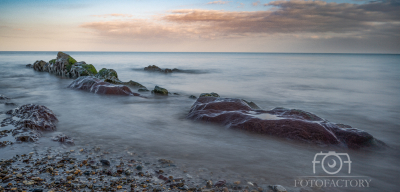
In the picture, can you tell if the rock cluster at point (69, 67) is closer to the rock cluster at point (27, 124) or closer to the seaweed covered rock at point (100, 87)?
the seaweed covered rock at point (100, 87)

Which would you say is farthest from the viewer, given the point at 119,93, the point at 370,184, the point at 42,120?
the point at 119,93

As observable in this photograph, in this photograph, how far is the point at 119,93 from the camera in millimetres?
9438

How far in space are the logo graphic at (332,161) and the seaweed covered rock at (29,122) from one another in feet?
15.8

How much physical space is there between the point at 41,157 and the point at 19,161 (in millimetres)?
262

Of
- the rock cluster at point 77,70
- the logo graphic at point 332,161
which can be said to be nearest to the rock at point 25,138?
the logo graphic at point 332,161

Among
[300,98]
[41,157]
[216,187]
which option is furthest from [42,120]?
[300,98]

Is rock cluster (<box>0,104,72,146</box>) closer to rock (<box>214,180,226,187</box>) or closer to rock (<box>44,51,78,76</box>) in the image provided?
rock (<box>214,180,226,187</box>)

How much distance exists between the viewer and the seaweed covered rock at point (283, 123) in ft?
15.0

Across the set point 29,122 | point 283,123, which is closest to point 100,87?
point 29,122

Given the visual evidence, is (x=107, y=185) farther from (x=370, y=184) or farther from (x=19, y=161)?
(x=370, y=184)

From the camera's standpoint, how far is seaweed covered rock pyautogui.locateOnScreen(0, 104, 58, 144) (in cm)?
431

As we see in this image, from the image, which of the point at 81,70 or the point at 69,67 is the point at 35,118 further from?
the point at 69,67

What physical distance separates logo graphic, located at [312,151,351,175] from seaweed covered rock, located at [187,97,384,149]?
1.35 feet

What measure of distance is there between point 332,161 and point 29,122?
220 inches
